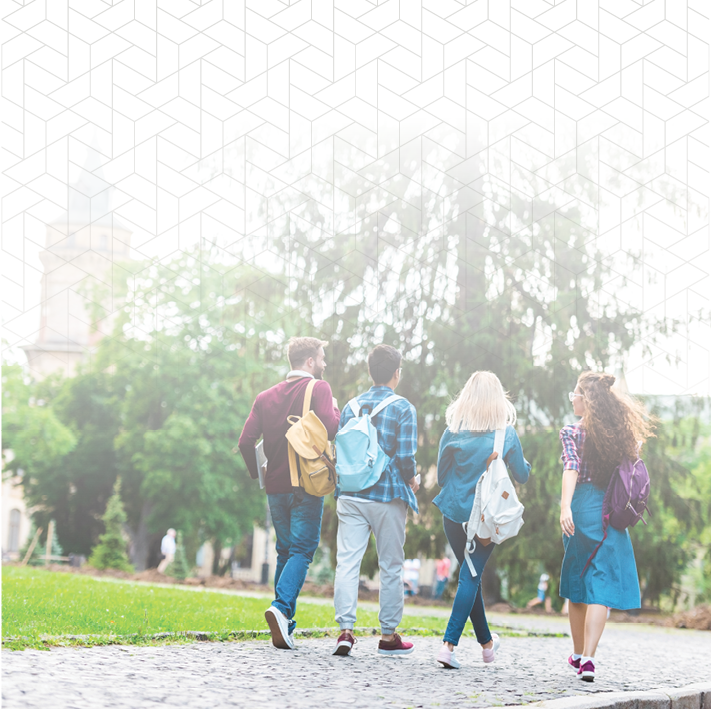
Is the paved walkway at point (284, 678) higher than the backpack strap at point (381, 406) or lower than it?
lower

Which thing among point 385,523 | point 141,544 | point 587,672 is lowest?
point 141,544

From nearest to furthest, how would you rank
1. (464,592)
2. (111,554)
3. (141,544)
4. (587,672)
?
1. (587,672)
2. (464,592)
3. (111,554)
4. (141,544)

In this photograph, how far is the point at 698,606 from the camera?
16500 millimetres

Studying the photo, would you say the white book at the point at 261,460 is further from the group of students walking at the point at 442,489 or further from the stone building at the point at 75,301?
the stone building at the point at 75,301

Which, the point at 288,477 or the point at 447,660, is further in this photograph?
the point at 288,477

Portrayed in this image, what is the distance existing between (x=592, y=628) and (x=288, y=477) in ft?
6.83

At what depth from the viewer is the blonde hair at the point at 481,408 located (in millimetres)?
5668

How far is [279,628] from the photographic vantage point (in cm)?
575

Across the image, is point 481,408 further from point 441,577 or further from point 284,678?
point 441,577

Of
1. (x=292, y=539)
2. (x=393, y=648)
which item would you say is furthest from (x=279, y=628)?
(x=393, y=648)

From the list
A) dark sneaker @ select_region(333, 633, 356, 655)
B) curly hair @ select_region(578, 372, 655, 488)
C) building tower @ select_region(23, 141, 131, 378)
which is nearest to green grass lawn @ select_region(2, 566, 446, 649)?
dark sneaker @ select_region(333, 633, 356, 655)

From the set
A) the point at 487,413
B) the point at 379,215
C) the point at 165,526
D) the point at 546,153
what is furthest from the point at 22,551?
the point at 487,413

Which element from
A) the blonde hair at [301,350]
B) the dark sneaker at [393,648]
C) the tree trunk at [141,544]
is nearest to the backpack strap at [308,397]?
the blonde hair at [301,350]

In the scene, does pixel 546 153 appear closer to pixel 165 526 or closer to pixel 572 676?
pixel 572 676
